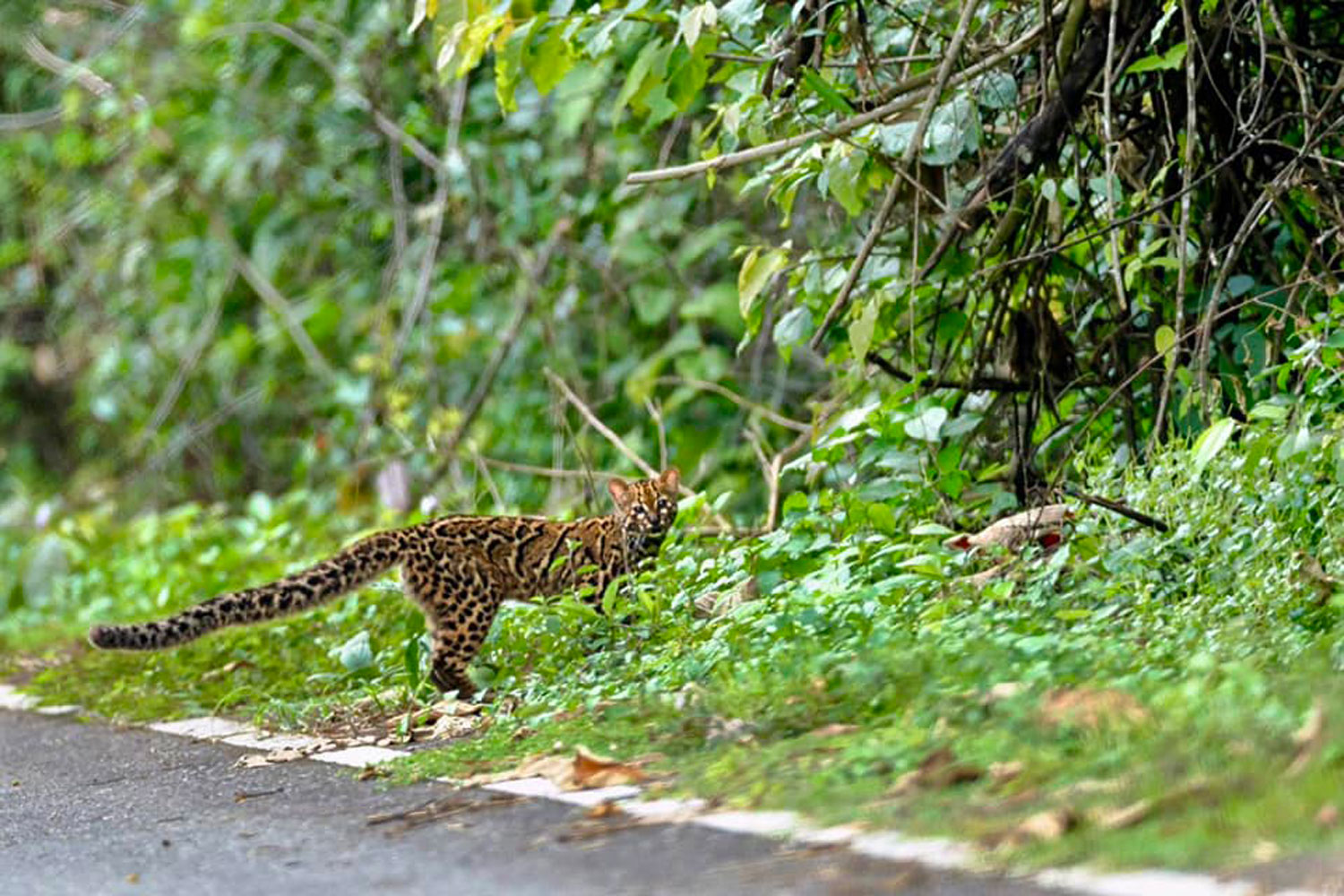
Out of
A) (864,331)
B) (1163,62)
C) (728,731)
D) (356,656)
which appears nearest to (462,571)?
(356,656)

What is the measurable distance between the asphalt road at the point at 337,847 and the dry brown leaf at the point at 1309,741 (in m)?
0.66

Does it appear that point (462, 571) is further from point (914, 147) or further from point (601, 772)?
point (601, 772)

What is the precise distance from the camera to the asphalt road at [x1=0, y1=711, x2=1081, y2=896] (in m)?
3.93

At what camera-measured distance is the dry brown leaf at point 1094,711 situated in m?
4.32

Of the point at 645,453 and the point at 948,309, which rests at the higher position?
the point at 948,309

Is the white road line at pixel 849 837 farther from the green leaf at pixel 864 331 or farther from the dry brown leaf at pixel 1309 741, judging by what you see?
the green leaf at pixel 864 331

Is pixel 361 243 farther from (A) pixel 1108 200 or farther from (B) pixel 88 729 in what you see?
(A) pixel 1108 200

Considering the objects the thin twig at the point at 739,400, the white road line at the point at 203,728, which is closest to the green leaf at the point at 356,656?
the white road line at the point at 203,728

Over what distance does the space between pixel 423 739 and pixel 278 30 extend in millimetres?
8561

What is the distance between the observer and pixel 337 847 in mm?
4750

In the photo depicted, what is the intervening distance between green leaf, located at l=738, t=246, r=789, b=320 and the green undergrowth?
25.5 inches

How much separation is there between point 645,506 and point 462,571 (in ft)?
2.65

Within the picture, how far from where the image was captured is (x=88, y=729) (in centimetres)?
789

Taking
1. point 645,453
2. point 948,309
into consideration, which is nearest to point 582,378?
point 645,453
